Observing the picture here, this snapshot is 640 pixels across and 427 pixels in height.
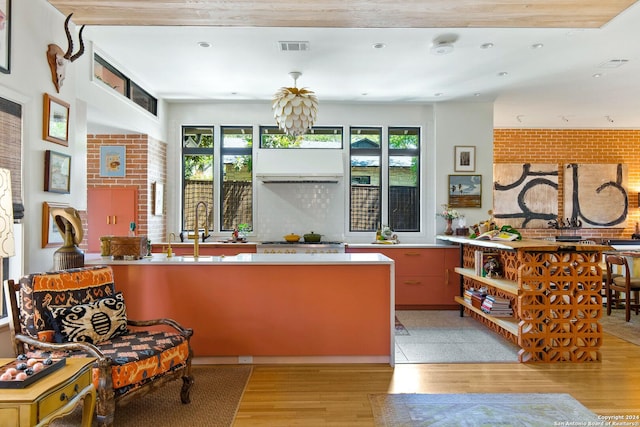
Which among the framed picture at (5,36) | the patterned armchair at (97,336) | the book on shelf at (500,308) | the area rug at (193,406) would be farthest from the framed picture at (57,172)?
the book on shelf at (500,308)

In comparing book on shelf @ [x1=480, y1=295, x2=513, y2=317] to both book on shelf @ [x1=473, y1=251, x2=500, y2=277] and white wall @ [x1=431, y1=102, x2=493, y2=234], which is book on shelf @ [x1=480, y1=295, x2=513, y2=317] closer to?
book on shelf @ [x1=473, y1=251, x2=500, y2=277]

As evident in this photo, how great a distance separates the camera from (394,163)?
21.3 ft

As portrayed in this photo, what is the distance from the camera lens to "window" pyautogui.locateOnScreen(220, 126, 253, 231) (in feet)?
20.9

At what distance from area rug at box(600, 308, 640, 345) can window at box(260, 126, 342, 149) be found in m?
4.23

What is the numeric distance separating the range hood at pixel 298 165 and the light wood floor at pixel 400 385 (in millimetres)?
2961

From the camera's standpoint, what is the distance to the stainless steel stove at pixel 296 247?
18.5 ft

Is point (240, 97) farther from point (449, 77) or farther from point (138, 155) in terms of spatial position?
point (449, 77)

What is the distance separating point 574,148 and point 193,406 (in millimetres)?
7909

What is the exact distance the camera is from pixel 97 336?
Answer: 8.55ft

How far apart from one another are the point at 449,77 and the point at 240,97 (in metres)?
2.93

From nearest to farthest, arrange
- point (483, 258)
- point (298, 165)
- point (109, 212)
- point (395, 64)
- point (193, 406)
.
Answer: point (193, 406) < point (483, 258) < point (395, 64) < point (109, 212) < point (298, 165)

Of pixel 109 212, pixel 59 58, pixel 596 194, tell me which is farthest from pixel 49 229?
pixel 596 194

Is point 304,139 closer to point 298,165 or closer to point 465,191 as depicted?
point 298,165

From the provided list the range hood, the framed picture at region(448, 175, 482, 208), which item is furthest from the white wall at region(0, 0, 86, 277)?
the framed picture at region(448, 175, 482, 208)
